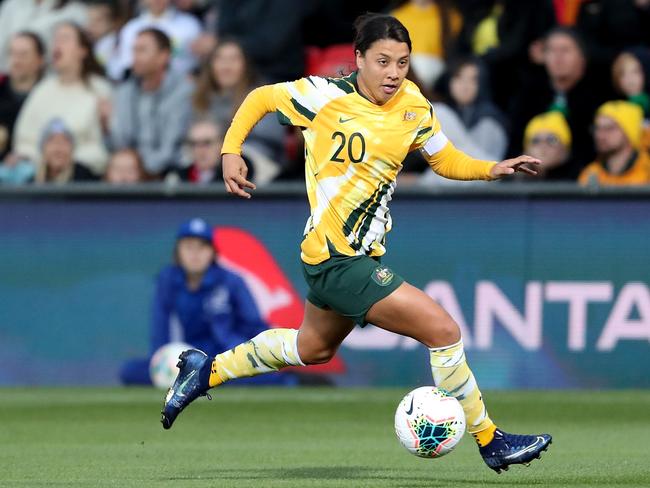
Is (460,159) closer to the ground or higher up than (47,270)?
→ higher up

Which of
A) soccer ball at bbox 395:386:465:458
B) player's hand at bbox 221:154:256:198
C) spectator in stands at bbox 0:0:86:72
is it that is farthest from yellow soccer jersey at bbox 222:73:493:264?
spectator in stands at bbox 0:0:86:72

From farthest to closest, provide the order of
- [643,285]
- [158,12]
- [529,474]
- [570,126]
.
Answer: [158,12]
[570,126]
[643,285]
[529,474]

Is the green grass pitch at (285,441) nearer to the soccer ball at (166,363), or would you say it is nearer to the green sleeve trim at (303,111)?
the soccer ball at (166,363)

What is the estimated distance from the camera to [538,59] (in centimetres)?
1509

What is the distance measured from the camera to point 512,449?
308 inches

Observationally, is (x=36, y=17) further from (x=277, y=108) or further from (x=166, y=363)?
(x=277, y=108)

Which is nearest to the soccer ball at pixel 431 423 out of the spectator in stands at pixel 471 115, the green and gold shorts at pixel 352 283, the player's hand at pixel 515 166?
the green and gold shorts at pixel 352 283

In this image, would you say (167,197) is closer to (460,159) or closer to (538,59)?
(538,59)

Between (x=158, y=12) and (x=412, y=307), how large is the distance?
9.30 m

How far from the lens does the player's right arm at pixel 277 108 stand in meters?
8.05

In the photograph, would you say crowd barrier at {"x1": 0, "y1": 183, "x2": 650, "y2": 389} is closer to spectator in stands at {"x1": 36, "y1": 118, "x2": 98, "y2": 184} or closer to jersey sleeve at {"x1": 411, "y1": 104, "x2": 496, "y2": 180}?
spectator in stands at {"x1": 36, "y1": 118, "x2": 98, "y2": 184}

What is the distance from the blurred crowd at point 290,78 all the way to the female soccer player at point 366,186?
6103 mm

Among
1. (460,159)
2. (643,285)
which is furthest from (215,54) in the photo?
(460,159)

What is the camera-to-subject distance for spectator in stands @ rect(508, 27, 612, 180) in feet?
47.8
